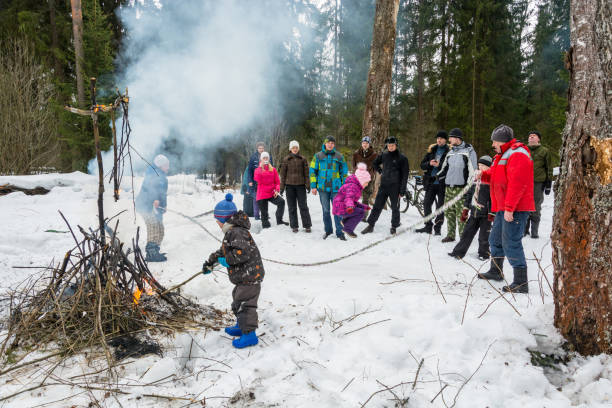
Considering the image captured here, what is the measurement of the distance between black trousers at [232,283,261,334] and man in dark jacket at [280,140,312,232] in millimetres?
4019

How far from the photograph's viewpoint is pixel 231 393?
2.16m

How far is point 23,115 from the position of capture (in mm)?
11742

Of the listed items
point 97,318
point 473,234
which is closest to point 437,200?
point 473,234

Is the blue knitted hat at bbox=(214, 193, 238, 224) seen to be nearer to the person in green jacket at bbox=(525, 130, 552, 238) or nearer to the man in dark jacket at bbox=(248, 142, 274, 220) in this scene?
the man in dark jacket at bbox=(248, 142, 274, 220)

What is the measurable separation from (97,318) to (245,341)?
3.82 ft

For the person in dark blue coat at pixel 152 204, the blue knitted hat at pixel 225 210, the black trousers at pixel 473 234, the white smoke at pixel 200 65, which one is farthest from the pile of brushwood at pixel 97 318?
the white smoke at pixel 200 65

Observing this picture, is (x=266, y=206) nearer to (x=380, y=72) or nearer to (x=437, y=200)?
(x=437, y=200)

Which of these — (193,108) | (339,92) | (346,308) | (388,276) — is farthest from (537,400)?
(339,92)

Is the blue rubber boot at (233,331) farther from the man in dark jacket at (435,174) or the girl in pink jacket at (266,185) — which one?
the man in dark jacket at (435,174)

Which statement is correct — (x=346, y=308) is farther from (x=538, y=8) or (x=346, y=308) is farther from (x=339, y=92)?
(x=538, y=8)

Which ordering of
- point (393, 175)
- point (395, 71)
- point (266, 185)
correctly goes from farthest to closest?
1. point (395, 71)
2. point (266, 185)
3. point (393, 175)

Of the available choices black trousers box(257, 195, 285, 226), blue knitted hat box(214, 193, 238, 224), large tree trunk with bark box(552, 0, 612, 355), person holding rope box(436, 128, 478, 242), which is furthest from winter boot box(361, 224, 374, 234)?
large tree trunk with bark box(552, 0, 612, 355)

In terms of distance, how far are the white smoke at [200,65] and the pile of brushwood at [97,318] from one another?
31.4 ft

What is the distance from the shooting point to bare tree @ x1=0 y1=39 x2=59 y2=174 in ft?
38.0
